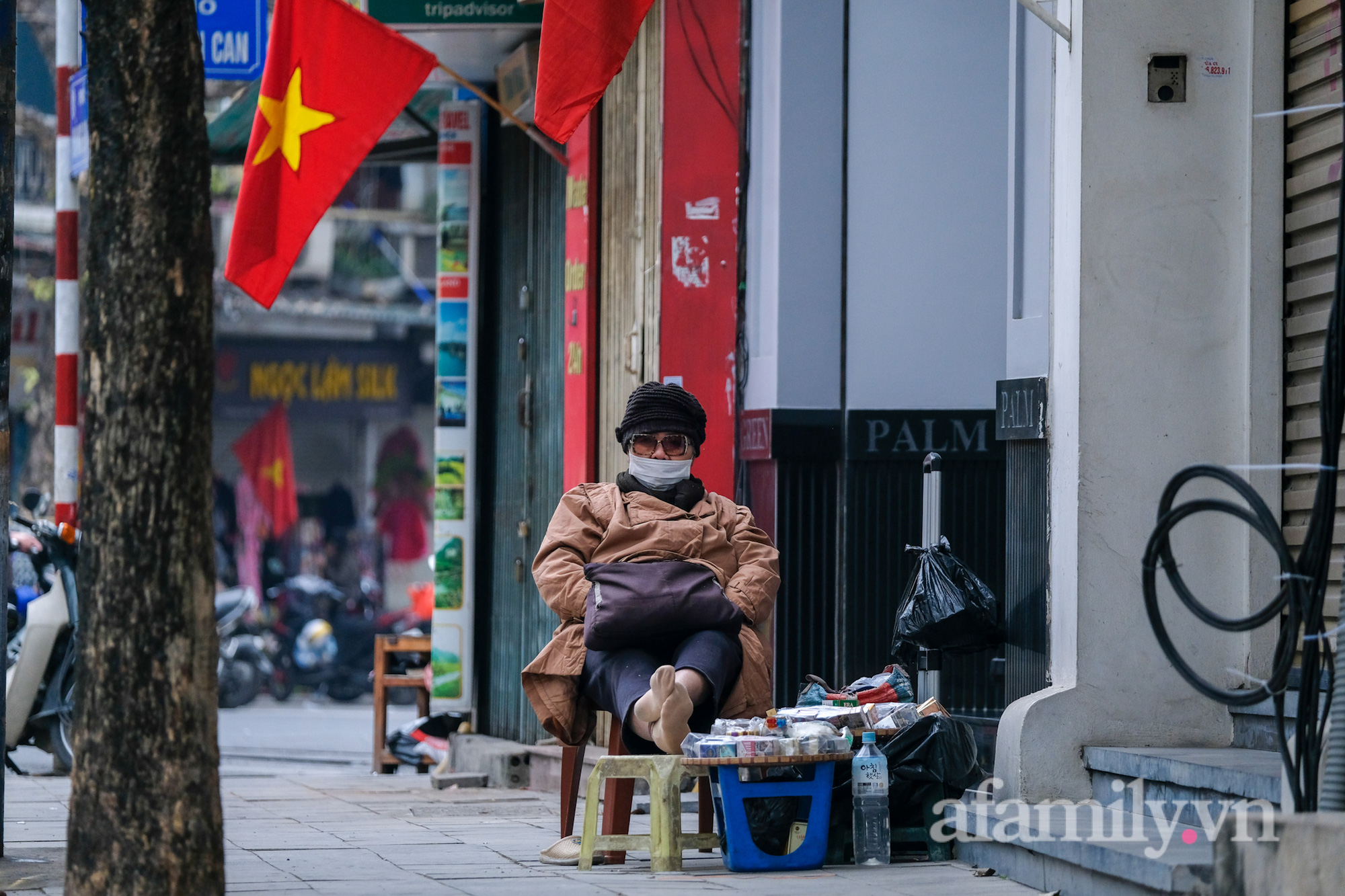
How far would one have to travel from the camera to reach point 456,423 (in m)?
10.1

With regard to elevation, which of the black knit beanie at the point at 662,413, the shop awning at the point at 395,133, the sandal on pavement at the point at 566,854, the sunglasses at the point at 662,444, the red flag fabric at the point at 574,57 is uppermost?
the shop awning at the point at 395,133

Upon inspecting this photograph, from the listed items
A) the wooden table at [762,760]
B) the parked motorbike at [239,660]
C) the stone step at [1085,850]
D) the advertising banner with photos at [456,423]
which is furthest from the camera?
the parked motorbike at [239,660]

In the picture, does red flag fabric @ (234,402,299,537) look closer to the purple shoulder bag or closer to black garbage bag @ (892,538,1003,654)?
black garbage bag @ (892,538,1003,654)

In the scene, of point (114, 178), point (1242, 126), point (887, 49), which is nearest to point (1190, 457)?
point (1242, 126)

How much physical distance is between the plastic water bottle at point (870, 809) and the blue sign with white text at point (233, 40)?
5.26m

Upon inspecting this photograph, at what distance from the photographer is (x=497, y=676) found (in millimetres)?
9977

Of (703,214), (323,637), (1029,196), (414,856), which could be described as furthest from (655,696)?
(323,637)

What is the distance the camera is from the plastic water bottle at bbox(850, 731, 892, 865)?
17.4 ft

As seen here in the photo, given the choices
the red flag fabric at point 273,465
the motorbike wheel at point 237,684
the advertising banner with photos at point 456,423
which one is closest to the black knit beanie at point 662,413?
the advertising banner with photos at point 456,423

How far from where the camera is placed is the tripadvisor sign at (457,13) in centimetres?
852

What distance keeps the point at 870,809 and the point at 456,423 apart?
17.5 ft

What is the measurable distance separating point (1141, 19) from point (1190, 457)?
1.42 m

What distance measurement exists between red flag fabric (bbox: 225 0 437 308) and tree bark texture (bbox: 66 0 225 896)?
9.27 feet

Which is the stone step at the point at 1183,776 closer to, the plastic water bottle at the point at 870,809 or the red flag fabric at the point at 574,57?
the plastic water bottle at the point at 870,809
